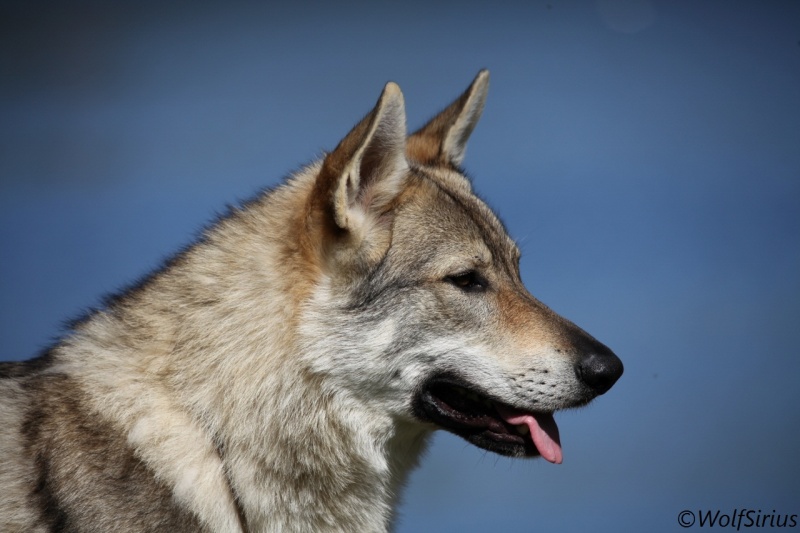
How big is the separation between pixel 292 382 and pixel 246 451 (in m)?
0.44

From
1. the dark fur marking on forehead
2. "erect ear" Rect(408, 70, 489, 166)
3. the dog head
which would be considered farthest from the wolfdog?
"erect ear" Rect(408, 70, 489, 166)

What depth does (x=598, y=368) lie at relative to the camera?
4.86m

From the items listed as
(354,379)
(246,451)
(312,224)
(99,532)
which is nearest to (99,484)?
(99,532)

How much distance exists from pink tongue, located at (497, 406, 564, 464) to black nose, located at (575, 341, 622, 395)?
35 centimetres

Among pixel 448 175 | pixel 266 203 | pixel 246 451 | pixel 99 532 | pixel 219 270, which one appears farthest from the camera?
pixel 448 175

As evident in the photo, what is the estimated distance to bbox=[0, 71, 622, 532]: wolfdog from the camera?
4.57m

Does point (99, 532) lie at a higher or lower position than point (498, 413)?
lower

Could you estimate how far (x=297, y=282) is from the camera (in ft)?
16.1

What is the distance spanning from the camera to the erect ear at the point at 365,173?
4.69 metres

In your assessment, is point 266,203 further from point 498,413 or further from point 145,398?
point 498,413

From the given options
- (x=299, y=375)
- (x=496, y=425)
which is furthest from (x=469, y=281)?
(x=299, y=375)

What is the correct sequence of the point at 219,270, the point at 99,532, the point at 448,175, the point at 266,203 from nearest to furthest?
the point at 99,532, the point at 219,270, the point at 266,203, the point at 448,175

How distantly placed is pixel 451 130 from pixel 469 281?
1582mm

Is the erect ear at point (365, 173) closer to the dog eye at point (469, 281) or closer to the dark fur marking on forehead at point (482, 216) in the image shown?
the dark fur marking on forehead at point (482, 216)
